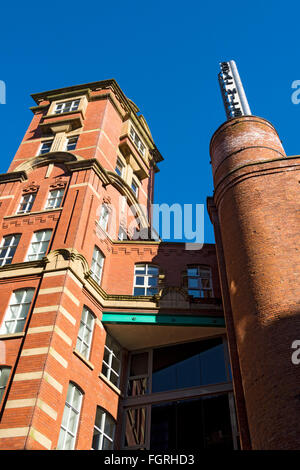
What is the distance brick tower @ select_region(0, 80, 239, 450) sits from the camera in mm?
15344

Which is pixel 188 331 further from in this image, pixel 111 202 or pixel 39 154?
pixel 39 154

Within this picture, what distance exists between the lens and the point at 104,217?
24266 millimetres

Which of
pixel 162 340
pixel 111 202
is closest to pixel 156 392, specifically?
pixel 162 340

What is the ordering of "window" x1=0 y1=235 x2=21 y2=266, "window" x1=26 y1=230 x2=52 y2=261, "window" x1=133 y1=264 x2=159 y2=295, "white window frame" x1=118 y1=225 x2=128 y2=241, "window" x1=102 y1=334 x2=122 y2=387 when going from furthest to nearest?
"white window frame" x1=118 y1=225 x2=128 y2=241 < "window" x1=133 y1=264 x2=159 y2=295 < "window" x1=0 y1=235 x2=21 y2=266 < "window" x1=26 y1=230 x2=52 y2=261 < "window" x1=102 y1=334 x2=122 y2=387

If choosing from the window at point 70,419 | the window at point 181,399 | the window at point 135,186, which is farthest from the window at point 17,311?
the window at point 135,186

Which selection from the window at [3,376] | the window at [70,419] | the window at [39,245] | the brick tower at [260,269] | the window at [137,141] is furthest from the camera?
the window at [137,141]

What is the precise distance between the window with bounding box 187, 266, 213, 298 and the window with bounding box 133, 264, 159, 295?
1735 mm

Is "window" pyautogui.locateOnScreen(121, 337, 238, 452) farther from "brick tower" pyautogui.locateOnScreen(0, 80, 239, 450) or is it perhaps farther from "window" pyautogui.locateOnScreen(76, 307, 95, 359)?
"window" pyautogui.locateOnScreen(76, 307, 95, 359)

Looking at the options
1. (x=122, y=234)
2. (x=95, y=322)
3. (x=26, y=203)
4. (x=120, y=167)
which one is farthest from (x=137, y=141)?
(x=95, y=322)

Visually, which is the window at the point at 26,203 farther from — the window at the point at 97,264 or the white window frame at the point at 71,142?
the white window frame at the point at 71,142

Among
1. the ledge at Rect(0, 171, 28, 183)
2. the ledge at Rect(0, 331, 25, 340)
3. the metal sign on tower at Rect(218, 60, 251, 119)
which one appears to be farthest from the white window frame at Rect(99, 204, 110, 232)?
the metal sign on tower at Rect(218, 60, 251, 119)

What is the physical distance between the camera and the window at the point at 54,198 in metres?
23.8

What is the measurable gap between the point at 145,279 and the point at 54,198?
6.93 m

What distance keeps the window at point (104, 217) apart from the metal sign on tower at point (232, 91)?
12.9 meters
